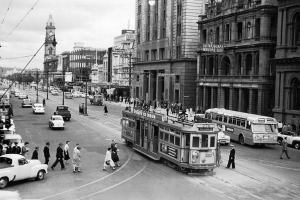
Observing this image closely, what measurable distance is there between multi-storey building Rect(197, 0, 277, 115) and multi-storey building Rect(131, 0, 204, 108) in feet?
18.3

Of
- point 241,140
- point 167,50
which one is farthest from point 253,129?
point 167,50

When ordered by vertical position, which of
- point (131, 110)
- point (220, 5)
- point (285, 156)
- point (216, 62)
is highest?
point (220, 5)

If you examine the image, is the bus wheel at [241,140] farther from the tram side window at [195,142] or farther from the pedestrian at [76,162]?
the pedestrian at [76,162]

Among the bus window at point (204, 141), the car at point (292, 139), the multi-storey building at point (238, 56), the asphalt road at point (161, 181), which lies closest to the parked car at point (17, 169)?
the asphalt road at point (161, 181)

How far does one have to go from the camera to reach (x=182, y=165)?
2320 centimetres

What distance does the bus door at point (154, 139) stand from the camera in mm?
26797

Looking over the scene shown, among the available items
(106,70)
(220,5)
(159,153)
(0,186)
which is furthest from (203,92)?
(106,70)

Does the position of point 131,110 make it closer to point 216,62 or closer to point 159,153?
point 159,153

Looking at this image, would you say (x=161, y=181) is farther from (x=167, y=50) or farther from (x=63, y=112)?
(x=167, y=50)

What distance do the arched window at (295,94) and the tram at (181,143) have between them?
71.9 feet

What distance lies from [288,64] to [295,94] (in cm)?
318

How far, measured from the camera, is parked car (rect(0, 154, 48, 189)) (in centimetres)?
1954

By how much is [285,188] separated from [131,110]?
1421 centimetres

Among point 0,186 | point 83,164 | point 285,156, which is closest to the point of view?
point 0,186
